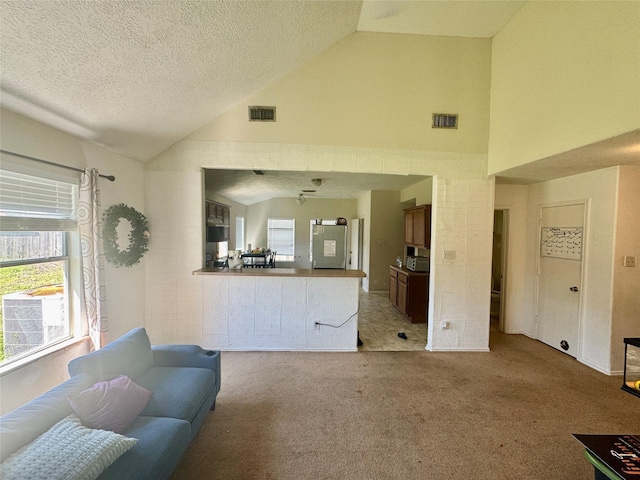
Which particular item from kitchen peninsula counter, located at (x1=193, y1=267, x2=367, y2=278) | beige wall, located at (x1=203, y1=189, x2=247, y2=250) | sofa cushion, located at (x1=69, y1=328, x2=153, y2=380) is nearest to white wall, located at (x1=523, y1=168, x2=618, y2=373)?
kitchen peninsula counter, located at (x1=193, y1=267, x2=367, y2=278)

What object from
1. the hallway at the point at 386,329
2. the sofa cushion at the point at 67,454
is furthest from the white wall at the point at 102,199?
the hallway at the point at 386,329

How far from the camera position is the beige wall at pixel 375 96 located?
3287 millimetres

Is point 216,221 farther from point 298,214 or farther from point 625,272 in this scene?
point 625,272

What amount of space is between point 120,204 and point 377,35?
3633 millimetres

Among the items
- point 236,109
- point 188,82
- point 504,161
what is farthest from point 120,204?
point 504,161

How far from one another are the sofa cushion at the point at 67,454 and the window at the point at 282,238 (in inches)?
272

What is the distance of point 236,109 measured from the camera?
3.29 m

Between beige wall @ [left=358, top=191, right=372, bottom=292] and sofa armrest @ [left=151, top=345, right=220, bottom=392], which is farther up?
beige wall @ [left=358, top=191, right=372, bottom=292]

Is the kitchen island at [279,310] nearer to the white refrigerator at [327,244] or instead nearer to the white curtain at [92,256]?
the white curtain at [92,256]

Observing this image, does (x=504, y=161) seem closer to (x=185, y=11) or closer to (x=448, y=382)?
(x=448, y=382)

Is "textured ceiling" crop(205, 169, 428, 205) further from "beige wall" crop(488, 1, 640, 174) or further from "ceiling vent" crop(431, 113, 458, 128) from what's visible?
"beige wall" crop(488, 1, 640, 174)

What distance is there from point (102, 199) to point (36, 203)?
0.67m

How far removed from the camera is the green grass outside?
1.87 meters

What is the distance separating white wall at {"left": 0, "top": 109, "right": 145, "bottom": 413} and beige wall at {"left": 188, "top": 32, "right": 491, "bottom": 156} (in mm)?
1007
